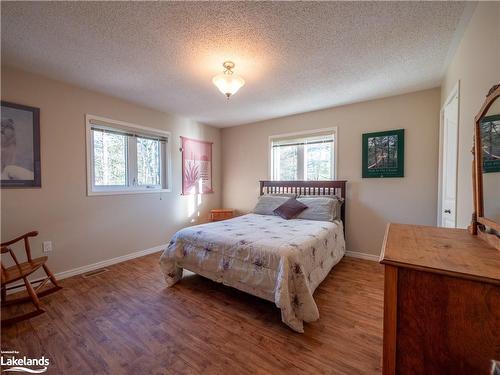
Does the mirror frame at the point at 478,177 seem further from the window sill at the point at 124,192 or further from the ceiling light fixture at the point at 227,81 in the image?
the window sill at the point at 124,192

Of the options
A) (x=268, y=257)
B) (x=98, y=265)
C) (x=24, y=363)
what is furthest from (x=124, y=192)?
(x=268, y=257)

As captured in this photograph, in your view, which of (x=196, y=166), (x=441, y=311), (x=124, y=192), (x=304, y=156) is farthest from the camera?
(x=196, y=166)

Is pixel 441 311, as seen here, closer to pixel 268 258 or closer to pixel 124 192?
pixel 268 258

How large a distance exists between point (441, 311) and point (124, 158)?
3754 mm

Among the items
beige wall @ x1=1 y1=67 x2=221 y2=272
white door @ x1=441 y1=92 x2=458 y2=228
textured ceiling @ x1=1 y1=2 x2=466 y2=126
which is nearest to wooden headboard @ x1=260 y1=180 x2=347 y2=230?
white door @ x1=441 y1=92 x2=458 y2=228

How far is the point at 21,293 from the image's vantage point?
2.25 metres

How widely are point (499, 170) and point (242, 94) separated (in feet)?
8.58

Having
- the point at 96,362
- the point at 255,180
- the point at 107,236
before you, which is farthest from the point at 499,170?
the point at 107,236

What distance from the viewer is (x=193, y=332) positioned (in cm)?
169

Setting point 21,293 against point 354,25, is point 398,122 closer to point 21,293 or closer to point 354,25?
point 354,25

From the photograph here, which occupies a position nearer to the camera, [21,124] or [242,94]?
[21,124]

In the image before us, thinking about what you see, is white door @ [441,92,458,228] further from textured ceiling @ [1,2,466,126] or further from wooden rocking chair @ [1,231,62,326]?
wooden rocking chair @ [1,231,62,326]

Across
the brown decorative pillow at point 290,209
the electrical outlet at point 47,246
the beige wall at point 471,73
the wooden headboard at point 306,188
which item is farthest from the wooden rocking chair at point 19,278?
the beige wall at point 471,73

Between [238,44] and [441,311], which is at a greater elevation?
[238,44]
